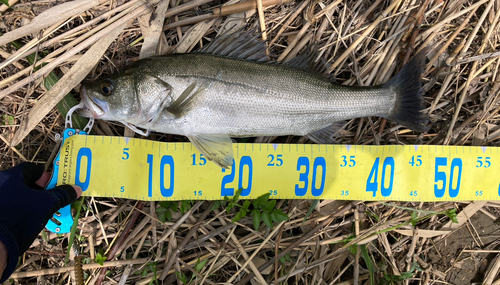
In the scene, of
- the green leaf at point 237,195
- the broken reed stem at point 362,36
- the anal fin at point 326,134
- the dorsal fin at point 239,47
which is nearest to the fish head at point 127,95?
the dorsal fin at point 239,47

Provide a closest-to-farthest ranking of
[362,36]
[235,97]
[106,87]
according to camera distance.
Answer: [106,87] → [235,97] → [362,36]

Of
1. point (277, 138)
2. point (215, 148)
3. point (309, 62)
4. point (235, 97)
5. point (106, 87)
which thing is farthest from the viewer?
point (277, 138)

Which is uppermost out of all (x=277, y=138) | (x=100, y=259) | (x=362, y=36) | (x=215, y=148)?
(x=362, y=36)

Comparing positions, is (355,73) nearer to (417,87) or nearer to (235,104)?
(417,87)

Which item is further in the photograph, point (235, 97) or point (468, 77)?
point (468, 77)

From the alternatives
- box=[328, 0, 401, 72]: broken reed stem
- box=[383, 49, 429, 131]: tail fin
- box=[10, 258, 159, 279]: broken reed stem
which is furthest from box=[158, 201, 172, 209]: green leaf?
box=[383, 49, 429, 131]: tail fin

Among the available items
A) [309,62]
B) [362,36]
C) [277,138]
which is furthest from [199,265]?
[362,36]

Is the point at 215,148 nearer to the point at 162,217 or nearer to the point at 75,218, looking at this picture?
the point at 162,217

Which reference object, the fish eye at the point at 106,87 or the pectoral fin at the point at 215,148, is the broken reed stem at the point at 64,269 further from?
the fish eye at the point at 106,87

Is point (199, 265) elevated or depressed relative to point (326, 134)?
depressed
